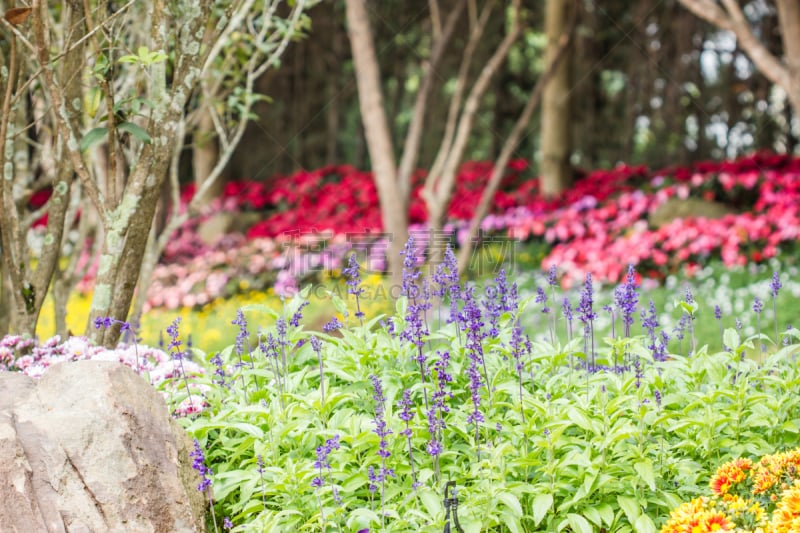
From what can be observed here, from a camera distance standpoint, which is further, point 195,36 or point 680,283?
point 680,283

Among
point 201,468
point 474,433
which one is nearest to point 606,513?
point 474,433

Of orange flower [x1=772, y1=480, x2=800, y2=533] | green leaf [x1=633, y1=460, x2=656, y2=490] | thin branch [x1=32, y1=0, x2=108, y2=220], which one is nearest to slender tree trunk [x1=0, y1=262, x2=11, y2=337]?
thin branch [x1=32, y1=0, x2=108, y2=220]

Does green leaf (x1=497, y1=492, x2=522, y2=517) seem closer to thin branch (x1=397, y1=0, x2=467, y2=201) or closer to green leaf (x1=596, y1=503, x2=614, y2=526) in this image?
green leaf (x1=596, y1=503, x2=614, y2=526)

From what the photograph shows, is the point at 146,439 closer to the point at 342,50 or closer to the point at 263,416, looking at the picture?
the point at 263,416

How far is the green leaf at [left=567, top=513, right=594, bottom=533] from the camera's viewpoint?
2.13 metres

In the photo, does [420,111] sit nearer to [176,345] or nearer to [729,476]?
[176,345]

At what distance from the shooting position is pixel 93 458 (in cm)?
212

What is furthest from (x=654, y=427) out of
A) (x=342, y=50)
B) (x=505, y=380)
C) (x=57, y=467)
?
(x=342, y=50)

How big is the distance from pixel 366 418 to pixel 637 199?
6.49 m

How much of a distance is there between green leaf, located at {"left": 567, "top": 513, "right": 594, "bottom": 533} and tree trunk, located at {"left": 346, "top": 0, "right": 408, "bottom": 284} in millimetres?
4191

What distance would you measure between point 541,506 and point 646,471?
0.97 feet

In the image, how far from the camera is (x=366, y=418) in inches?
96.4

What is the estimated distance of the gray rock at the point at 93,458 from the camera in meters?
2.03

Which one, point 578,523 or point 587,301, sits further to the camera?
point 587,301
